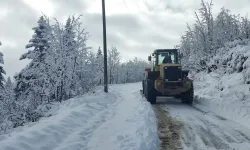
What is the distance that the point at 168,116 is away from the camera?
1286cm

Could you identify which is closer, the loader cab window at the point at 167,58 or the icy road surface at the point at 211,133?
the icy road surface at the point at 211,133

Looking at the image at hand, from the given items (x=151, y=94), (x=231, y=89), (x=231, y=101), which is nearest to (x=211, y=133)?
(x=231, y=101)

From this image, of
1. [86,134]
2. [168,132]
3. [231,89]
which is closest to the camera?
[86,134]

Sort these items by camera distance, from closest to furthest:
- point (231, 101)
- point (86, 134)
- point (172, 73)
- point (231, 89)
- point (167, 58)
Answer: point (86, 134) < point (231, 101) < point (231, 89) < point (172, 73) < point (167, 58)

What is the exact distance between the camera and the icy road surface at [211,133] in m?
7.96

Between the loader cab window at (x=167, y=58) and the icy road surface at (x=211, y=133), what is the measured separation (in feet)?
22.5

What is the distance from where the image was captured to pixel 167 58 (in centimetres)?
1947

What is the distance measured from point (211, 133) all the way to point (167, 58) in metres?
10.4

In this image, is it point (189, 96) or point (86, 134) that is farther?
point (189, 96)

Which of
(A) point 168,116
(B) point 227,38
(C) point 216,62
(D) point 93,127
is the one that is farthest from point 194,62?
(D) point 93,127

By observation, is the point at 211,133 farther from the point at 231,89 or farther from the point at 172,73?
the point at 172,73

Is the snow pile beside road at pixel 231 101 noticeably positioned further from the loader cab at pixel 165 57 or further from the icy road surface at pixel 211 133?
the loader cab at pixel 165 57

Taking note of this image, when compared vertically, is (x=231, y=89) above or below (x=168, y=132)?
above

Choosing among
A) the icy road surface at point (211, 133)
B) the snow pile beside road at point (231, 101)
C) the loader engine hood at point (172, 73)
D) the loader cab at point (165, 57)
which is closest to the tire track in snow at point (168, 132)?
the icy road surface at point (211, 133)
